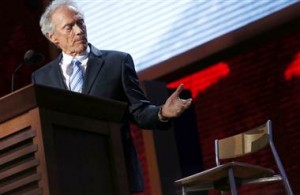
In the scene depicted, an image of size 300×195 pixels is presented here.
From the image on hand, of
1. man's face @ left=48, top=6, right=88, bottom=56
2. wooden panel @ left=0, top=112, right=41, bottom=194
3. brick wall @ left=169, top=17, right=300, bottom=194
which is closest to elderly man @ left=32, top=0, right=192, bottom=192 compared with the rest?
man's face @ left=48, top=6, right=88, bottom=56

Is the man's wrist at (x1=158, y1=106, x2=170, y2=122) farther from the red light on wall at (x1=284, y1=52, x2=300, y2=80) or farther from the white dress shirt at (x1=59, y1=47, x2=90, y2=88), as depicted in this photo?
the red light on wall at (x1=284, y1=52, x2=300, y2=80)

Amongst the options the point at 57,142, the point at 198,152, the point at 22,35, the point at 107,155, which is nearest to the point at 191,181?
the point at 198,152

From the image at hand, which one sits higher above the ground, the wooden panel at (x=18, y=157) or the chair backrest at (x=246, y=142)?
the chair backrest at (x=246, y=142)

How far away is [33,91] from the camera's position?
2.19m

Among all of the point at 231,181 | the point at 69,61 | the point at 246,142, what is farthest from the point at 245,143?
the point at 69,61

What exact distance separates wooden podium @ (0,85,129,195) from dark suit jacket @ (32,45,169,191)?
248 mm

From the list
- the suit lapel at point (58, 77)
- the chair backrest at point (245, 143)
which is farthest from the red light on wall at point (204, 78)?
the suit lapel at point (58, 77)

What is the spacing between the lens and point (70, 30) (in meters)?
2.82

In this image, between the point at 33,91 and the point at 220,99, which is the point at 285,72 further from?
the point at 33,91

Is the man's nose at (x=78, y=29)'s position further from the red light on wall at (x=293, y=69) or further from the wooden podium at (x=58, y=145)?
the red light on wall at (x=293, y=69)

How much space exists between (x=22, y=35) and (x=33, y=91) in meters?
3.25

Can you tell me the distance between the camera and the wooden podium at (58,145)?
2184 mm

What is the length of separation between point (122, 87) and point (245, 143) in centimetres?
93

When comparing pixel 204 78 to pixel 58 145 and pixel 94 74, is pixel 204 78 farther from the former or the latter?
pixel 58 145
